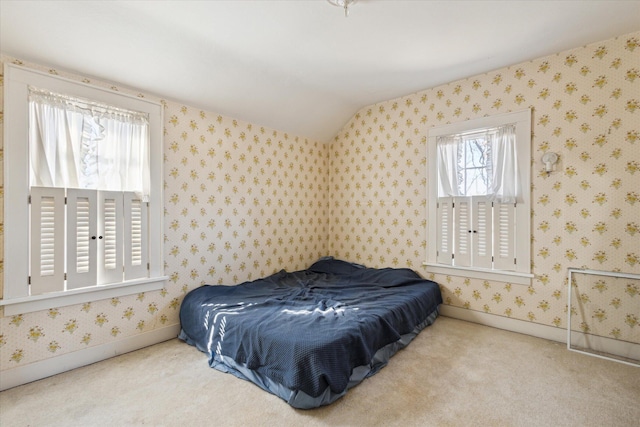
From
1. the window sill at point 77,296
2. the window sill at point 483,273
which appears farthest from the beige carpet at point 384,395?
the window sill at point 483,273

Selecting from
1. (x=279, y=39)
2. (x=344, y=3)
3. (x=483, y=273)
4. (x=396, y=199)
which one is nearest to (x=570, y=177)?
(x=483, y=273)

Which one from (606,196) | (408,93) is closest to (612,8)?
(606,196)

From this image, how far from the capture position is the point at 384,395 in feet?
6.17

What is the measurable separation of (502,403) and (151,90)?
11.7ft

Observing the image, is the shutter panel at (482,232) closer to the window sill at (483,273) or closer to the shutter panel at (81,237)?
the window sill at (483,273)

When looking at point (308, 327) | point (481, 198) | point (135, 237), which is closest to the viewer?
point (308, 327)

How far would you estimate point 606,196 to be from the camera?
→ 243 cm

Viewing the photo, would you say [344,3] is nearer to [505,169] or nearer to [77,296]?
[505,169]

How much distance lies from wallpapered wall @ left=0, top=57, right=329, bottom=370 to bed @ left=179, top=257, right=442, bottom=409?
28 cm

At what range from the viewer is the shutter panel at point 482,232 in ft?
9.71

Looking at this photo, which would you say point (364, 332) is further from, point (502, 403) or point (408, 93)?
point (408, 93)

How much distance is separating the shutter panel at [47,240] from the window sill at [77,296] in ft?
0.19

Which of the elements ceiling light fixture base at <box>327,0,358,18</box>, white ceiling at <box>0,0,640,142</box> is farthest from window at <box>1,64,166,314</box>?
ceiling light fixture base at <box>327,0,358,18</box>

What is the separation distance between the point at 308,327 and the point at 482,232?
208 cm
